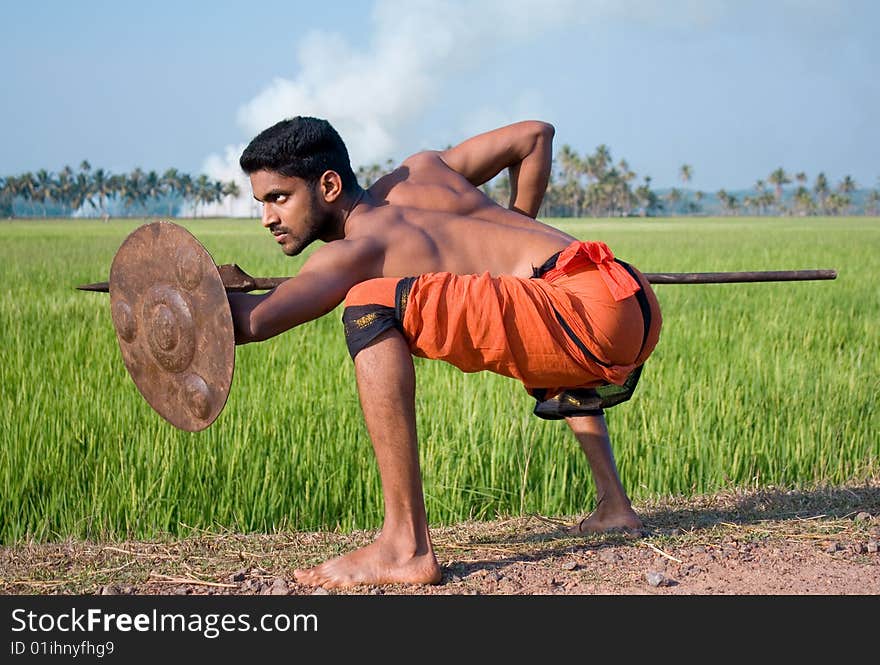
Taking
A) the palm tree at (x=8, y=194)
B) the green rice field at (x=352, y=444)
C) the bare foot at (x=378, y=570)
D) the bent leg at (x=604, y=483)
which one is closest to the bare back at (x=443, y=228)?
the bent leg at (x=604, y=483)

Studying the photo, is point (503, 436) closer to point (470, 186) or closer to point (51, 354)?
point (470, 186)

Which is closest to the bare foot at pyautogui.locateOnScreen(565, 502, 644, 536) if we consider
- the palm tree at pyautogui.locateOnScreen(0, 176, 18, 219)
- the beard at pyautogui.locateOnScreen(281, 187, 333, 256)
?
the beard at pyautogui.locateOnScreen(281, 187, 333, 256)

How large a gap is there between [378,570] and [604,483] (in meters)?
0.86

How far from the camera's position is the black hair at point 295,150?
8.61 feet

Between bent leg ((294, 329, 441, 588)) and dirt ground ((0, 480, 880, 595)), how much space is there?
0.04 m

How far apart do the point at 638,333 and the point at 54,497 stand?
2129mm

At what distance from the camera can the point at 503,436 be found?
13.2ft

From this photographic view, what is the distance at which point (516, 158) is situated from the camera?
3.18 metres

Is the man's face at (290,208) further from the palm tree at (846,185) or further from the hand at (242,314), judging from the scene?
the palm tree at (846,185)

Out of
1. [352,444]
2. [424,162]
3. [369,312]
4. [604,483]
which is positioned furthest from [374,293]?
[352,444]

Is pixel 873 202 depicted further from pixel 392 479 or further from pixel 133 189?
pixel 392 479

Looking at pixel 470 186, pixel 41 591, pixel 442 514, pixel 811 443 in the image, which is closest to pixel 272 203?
pixel 470 186

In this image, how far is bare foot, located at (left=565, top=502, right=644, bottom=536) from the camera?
3115mm

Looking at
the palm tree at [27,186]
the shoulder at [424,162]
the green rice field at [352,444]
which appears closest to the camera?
the shoulder at [424,162]
